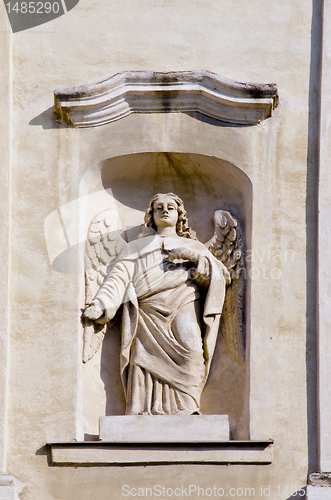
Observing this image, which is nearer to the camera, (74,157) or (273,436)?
(273,436)

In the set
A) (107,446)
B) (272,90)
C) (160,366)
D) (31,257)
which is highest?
(272,90)

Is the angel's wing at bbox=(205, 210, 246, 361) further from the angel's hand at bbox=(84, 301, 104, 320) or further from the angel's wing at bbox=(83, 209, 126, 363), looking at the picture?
the angel's hand at bbox=(84, 301, 104, 320)

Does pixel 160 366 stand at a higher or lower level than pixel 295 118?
lower

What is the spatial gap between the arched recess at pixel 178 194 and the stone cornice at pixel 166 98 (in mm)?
372

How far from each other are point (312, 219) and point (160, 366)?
5.34 feet

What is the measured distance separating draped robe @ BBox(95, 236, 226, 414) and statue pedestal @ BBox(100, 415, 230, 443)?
0.14m

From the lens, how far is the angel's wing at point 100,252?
921 centimetres

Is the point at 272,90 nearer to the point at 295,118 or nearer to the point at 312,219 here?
the point at 295,118

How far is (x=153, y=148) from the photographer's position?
372 inches

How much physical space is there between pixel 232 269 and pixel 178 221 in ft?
1.99

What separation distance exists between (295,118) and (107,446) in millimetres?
2988

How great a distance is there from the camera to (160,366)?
894 cm

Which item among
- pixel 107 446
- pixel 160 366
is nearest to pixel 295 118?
pixel 160 366

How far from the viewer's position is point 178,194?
9789 mm
